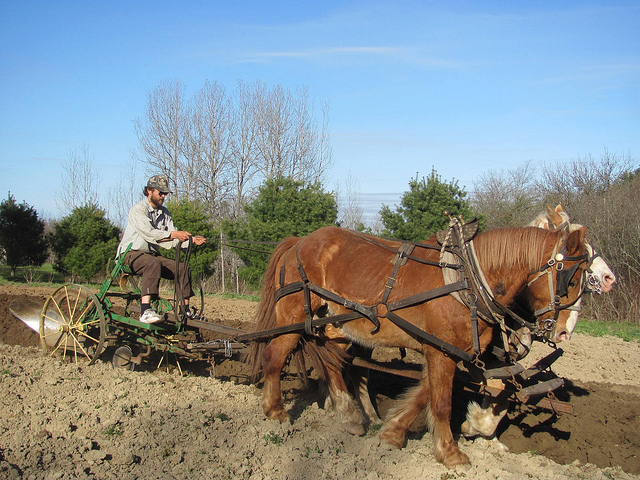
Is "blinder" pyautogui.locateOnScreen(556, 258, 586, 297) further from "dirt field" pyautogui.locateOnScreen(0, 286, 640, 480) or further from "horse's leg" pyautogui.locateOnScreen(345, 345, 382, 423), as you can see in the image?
"horse's leg" pyautogui.locateOnScreen(345, 345, 382, 423)

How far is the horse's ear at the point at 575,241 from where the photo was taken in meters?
3.64

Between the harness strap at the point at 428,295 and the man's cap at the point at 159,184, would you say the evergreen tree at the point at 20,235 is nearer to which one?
the man's cap at the point at 159,184

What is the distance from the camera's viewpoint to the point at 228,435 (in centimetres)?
426

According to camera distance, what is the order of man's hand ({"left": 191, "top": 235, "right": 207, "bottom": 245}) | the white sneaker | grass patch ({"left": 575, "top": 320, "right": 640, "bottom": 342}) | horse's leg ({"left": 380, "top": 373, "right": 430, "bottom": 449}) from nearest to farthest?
horse's leg ({"left": 380, "top": 373, "right": 430, "bottom": 449}) < the white sneaker < man's hand ({"left": 191, "top": 235, "right": 207, "bottom": 245}) < grass patch ({"left": 575, "top": 320, "right": 640, "bottom": 342})

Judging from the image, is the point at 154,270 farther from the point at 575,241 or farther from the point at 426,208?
the point at 426,208

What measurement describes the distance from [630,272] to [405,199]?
5903 millimetres

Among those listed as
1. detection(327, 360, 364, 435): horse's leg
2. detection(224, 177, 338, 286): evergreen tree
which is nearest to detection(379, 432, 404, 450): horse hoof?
detection(327, 360, 364, 435): horse's leg

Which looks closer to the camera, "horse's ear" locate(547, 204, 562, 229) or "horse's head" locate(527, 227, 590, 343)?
"horse's head" locate(527, 227, 590, 343)

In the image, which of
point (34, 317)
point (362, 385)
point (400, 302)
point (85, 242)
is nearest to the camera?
point (400, 302)

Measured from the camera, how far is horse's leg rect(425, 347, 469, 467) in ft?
12.8

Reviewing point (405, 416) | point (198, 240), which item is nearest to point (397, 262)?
point (405, 416)

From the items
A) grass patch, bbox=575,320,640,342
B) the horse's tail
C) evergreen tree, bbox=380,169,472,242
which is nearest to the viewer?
the horse's tail

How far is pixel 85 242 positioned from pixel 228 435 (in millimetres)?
15263

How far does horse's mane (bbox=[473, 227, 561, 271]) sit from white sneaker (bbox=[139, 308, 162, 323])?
11.3 ft
